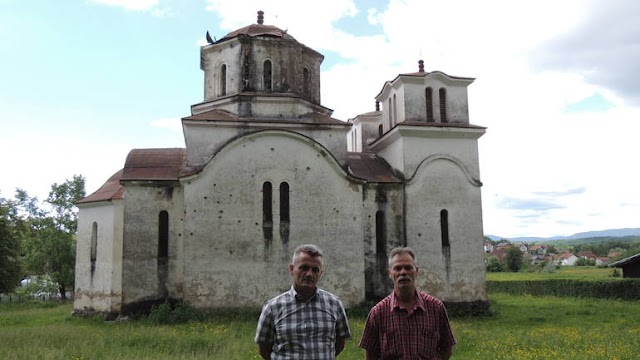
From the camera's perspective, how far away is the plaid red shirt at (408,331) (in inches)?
162

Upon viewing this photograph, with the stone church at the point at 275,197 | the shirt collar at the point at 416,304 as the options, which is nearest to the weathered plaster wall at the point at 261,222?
the stone church at the point at 275,197

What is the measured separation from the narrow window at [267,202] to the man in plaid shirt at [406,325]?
1305 cm

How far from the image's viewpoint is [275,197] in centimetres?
1723

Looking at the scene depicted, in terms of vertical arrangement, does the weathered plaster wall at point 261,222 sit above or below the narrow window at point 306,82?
below

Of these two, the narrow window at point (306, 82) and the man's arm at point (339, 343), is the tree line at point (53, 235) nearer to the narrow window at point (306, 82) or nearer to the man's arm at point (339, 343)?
the narrow window at point (306, 82)

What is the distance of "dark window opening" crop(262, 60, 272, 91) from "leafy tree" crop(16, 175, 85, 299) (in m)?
18.5

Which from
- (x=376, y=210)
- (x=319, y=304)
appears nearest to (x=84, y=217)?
(x=376, y=210)

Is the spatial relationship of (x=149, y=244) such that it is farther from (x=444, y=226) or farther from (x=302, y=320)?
(x=302, y=320)

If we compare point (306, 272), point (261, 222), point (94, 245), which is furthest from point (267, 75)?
point (306, 272)

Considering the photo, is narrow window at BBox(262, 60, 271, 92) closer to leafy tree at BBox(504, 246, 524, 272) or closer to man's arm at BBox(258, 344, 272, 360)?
man's arm at BBox(258, 344, 272, 360)

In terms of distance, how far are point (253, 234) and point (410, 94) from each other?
7.94 m

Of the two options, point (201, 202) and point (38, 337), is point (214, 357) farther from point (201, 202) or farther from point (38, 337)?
point (201, 202)

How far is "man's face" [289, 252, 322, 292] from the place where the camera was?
412 centimetres

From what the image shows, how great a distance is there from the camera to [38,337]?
1259cm
